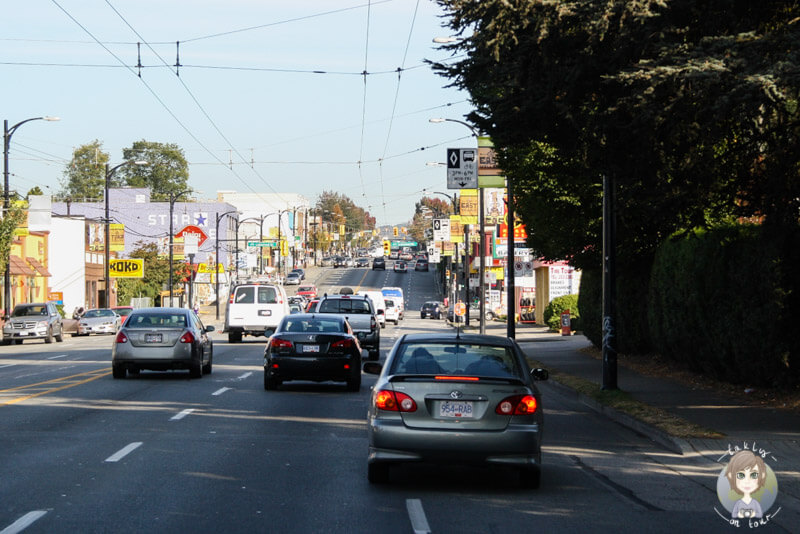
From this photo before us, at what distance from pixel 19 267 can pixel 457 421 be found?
188 feet

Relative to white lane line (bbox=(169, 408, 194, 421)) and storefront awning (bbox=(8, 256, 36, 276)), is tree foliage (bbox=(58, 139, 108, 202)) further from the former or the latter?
white lane line (bbox=(169, 408, 194, 421))

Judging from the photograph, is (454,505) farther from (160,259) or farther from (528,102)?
(160,259)

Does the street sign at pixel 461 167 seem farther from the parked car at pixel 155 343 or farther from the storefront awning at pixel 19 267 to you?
the storefront awning at pixel 19 267

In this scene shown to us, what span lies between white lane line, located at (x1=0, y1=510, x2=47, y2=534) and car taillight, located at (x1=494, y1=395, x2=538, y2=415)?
4.11 m

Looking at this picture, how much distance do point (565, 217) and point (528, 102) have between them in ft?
41.8

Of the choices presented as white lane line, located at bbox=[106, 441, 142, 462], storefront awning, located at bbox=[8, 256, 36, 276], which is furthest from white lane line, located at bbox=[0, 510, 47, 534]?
storefront awning, located at bbox=[8, 256, 36, 276]

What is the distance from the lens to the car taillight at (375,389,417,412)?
10.3m

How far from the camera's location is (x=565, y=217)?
28250 millimetres

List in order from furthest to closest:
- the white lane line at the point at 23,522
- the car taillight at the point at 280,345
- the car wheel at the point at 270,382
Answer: the car wheel at the point at 270,382
the car taillight at the point at 280,345
the white lane line at the point at 23,522

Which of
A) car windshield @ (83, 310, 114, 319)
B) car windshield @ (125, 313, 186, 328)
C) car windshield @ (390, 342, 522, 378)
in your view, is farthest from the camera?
car windshield @ (83, 310, 114, 319)

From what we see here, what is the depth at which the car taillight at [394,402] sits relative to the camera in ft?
33.8

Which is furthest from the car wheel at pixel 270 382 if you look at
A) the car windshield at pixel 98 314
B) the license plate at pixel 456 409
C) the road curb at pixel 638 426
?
the car windshield at pixel 98 314

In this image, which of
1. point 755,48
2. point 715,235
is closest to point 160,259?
point 715,235

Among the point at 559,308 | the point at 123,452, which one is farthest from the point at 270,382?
the point at 559,308
